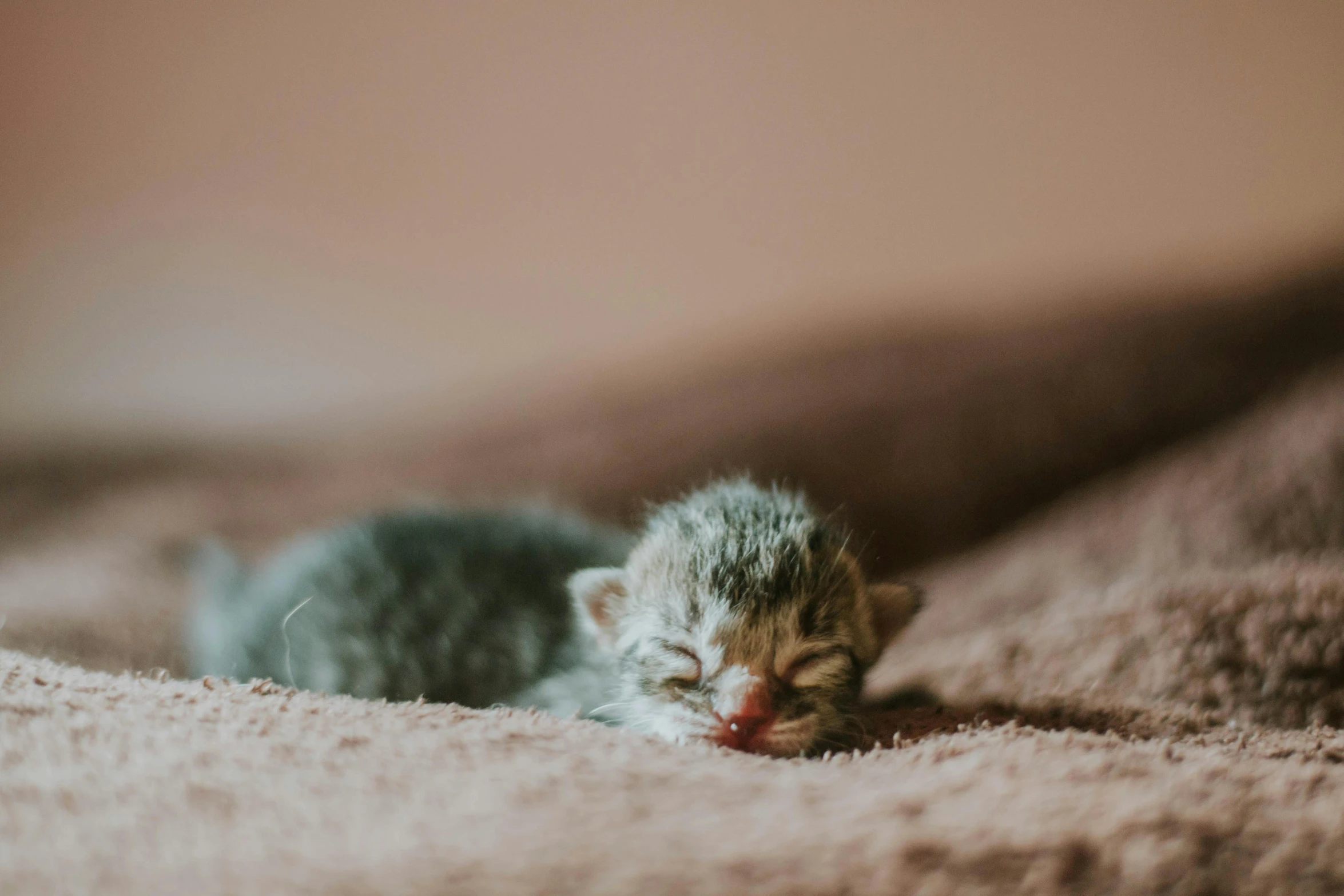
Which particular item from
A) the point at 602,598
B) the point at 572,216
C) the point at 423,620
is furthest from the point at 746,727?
the point at 572,216

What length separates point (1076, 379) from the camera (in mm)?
2436

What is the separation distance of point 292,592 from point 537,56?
2086 millimetres

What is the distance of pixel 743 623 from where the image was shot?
1.11 m

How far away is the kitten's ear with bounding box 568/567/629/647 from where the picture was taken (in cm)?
130

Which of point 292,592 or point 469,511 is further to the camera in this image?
point 469,511

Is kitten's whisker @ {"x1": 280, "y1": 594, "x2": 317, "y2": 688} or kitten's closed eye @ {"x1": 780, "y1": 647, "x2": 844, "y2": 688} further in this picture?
kitten's whisker @ {"x1": 280, "y1": 594, "x2": 317, "y2": 688}

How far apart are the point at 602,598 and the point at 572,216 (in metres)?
2.01

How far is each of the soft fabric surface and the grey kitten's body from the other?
0.22m

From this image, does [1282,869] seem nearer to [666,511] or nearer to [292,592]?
[666,511]

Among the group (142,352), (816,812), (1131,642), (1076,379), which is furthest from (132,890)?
(142,352)

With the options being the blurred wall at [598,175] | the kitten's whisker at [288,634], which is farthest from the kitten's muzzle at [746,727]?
Answer: the blurred wall at [598,175]

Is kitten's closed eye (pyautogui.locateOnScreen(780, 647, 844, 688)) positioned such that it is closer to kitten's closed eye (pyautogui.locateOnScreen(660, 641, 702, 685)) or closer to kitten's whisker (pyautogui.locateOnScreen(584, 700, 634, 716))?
Answer: kitten's closed eye (pyautogui.locateOnScreen(660, 641, 702, 685))

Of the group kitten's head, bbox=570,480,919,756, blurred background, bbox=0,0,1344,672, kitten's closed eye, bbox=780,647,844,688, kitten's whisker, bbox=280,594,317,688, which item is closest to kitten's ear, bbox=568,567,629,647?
kitten's head, bbox=570,480,919,756

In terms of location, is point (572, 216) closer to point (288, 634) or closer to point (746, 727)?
point (288, 634)
